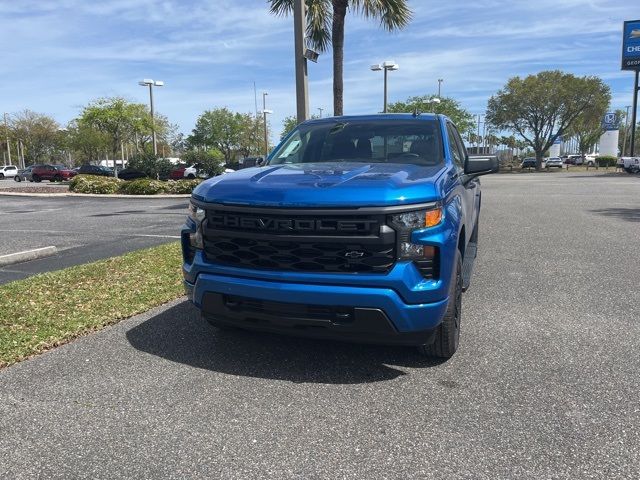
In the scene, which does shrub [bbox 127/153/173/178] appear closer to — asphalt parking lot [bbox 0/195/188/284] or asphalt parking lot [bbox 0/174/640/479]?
asphalt parking lot [bbox 0/195/188/284]

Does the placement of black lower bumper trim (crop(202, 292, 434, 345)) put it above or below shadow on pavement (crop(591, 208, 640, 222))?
above

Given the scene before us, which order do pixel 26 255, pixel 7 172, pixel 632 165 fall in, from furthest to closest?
pixel 7 172
pixel 632 165
pixel 26 255

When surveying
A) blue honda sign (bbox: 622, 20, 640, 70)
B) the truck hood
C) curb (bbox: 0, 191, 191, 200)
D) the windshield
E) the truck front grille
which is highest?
blue honda sign (bbox: 622, 20, 640, 70)

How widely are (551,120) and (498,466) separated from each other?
5890cm

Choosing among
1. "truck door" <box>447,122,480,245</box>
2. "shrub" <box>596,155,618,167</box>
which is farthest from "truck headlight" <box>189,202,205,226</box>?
"shrub" <box>596,155,618,167</box>

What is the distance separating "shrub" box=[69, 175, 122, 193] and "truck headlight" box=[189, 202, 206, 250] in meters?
19.5

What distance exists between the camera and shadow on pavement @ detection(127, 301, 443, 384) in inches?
142

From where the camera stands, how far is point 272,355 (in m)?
3.92

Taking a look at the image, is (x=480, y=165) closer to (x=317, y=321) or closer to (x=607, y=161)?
(x=317, y=321)

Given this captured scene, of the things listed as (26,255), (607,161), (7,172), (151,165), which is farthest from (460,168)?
(7,172)

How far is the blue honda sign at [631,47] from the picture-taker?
146 ft

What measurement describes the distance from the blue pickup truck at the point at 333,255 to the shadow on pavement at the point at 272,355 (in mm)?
300

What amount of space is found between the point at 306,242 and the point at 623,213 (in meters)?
11.9

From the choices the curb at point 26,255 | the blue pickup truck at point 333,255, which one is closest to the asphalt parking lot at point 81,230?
the curb at point 26,255
